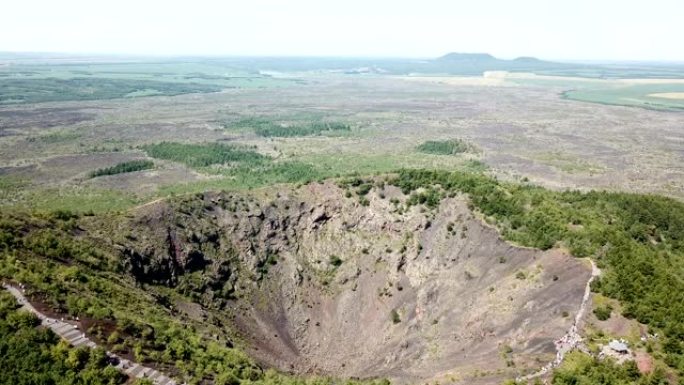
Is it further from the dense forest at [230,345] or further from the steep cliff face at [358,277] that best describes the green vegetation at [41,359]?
the steep cliff face at [358,277]

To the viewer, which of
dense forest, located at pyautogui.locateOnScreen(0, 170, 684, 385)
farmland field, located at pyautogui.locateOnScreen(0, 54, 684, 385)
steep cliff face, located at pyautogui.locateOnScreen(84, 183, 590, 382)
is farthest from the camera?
steep cliff face, located at pyautogui.locateOnScreen(84, 183, 590, 382)

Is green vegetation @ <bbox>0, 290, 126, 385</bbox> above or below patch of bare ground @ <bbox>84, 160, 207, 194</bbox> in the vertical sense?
above

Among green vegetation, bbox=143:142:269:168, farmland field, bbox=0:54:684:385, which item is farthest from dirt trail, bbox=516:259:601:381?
green vegetation, bbox=143:142:269:168

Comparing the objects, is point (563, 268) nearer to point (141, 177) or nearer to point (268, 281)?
point (268, 281)

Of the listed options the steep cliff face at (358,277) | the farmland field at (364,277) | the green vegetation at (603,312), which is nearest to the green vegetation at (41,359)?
the farmland field at (364,277)

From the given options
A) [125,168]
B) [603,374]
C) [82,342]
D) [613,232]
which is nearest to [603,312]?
[603,374]

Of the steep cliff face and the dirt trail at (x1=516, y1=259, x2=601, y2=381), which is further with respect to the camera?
the steep cliff face

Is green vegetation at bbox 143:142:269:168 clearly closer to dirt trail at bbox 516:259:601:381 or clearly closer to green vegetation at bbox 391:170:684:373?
green vegetation at bbox 391:170:684:373

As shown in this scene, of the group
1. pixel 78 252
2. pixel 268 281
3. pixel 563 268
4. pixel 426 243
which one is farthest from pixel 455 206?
pixel 78 252
